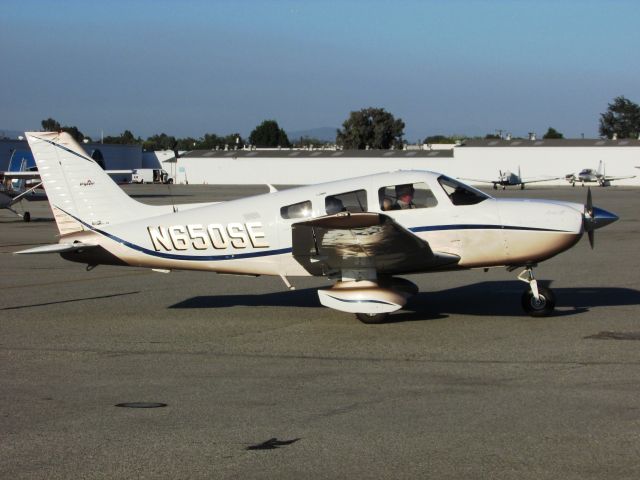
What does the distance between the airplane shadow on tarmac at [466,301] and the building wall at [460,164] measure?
8273cm

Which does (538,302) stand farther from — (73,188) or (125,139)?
(125,139)

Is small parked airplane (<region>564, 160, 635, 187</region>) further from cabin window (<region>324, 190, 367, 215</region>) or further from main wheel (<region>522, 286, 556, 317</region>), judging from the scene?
cabin window (<region>324, 190, 367, 215</region>)

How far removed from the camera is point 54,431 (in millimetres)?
6488

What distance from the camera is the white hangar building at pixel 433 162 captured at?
95.9 m

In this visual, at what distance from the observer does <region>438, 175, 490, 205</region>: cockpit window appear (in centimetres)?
1171

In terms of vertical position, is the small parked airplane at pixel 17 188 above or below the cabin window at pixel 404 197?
below

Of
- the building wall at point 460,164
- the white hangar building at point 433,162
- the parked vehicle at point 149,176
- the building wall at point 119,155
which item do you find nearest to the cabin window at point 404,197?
the white hangar building at point 433,162

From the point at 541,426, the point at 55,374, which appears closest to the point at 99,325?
the point at 55,374

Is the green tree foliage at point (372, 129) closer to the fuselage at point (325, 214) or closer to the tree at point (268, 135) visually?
the tree at point (268, 135)

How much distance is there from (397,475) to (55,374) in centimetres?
453

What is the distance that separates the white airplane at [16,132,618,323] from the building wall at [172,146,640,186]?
279ft

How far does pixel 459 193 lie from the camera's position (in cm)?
1176

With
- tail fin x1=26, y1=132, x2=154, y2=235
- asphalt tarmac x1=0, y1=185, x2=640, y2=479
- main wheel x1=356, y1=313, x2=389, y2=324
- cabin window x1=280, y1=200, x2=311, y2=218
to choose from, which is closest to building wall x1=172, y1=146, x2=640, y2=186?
asphalt tarmac x1=0, y1=185, x2=640, y2=479

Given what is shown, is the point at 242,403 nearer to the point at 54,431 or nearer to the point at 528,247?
the point at 54,431
